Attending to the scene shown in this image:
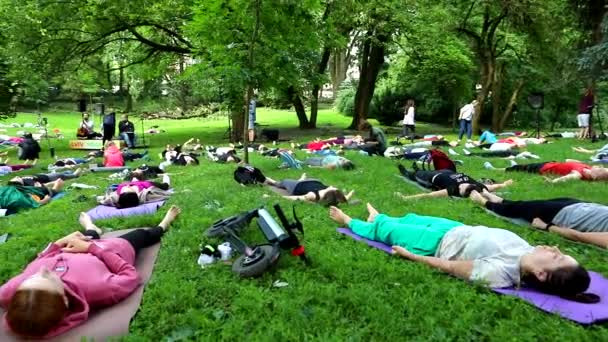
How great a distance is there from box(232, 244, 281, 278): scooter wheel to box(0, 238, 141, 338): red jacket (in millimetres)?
883

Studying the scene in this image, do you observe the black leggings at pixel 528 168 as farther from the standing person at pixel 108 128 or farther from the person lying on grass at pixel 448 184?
the standing person at pixel 108 128

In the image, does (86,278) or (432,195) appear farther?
(432,195)

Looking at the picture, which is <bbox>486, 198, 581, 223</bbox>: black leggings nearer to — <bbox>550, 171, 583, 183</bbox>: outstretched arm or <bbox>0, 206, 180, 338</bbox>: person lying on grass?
<bbox>550, 171, 583, 183</bbox>: outstretched arm

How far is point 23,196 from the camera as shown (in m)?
8.15

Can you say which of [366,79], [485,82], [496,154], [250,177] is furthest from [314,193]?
[366,79]

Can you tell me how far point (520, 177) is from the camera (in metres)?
9.30

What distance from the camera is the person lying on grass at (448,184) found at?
298 inches

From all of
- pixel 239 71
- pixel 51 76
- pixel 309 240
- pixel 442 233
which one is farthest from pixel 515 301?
pixel 51 76

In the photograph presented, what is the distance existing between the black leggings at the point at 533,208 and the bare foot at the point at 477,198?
357 mm

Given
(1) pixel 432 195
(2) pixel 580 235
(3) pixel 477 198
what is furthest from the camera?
(1) pixel 432 195

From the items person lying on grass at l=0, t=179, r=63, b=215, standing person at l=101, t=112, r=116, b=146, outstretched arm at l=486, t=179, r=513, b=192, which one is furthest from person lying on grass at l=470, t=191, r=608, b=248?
standing person at l=101, t=112, r=116, b=146

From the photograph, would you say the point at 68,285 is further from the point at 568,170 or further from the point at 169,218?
the point at 568,170

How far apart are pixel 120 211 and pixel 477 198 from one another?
5035 mm

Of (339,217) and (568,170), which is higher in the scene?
(568,170)
